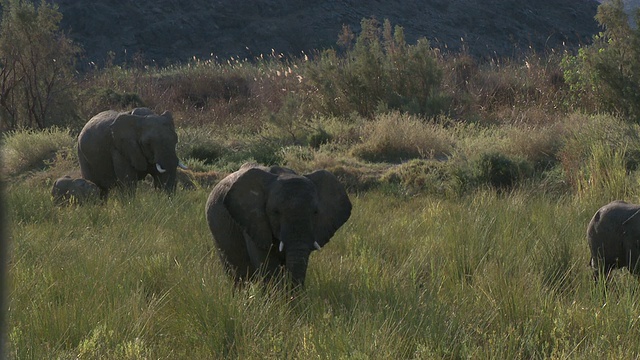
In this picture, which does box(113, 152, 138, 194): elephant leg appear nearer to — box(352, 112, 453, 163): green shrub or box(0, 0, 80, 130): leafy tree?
box(352, 112, 453, 163): green shrub

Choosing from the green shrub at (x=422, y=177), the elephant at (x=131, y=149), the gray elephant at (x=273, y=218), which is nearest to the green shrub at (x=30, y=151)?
the elephant at (x=131, y=149)

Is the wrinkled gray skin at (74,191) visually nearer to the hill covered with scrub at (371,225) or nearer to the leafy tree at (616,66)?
the hill covered with scrub at (371,225)

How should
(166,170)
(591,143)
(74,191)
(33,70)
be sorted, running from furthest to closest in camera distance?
(33,70) → (591,143) → (74,191) → (166,170)

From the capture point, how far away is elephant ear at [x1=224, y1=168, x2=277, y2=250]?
17.9ft

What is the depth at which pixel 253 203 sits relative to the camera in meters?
5.48

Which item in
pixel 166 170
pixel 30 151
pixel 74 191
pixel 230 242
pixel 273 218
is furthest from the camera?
pixel 30 151

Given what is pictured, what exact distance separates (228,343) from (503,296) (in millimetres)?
1771

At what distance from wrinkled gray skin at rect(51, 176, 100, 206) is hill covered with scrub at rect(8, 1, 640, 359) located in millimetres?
208

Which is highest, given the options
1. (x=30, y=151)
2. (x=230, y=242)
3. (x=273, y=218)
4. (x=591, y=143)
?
(x=273, y=218)

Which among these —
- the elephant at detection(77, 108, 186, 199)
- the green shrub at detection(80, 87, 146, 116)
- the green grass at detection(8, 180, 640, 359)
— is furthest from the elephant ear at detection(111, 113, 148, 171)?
the green shrub at detection(80, 87, 146, 116)

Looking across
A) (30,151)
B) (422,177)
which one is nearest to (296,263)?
(422,177)

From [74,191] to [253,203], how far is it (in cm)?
539

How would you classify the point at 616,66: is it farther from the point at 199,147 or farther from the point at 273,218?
the point at 273,218

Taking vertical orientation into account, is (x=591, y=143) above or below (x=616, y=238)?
below
